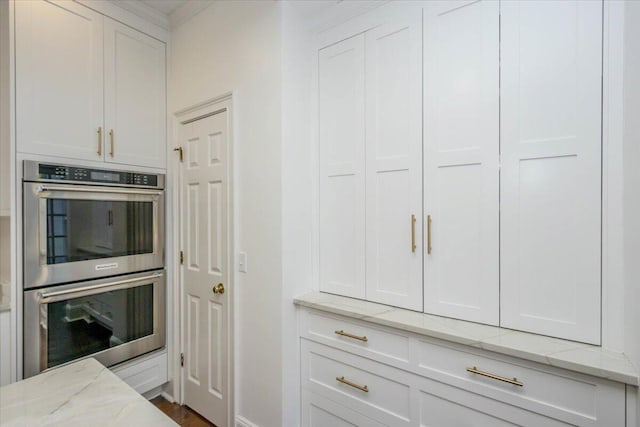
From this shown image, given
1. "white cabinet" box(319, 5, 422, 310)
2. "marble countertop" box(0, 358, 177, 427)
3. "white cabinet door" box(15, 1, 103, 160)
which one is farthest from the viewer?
"white cabinet door" box(15, 1, 103, 160)

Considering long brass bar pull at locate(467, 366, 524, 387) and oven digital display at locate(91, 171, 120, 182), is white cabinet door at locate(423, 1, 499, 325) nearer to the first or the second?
long brass bar pull at locate(467, 366, 524, 387)

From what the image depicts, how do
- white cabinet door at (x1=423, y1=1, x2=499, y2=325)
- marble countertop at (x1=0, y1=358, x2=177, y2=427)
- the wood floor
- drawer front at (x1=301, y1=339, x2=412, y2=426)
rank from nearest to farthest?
marble countertop at (x1=0, y1=358, x2=177, y2=427)
white cabinet door at (x1=423, y1=1, x2=499, y2=325)
drawer front at (x1=301, y1=339, x2=412, y2=426)
the wood floor

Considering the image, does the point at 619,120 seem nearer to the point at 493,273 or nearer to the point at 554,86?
the point at 554,86

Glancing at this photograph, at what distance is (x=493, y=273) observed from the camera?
1386mm

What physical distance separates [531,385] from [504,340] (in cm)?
17

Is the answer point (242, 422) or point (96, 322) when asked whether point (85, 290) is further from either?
point (242, 422)

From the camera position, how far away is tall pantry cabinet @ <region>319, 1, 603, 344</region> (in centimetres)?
122

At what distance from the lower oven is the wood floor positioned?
0.48 m

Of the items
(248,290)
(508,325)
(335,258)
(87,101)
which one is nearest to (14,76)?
(87,101)

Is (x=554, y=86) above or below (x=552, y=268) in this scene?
above

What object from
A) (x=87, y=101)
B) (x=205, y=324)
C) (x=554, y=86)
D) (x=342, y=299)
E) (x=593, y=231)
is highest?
(x=87, y=101)

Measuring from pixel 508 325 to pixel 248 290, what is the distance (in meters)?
1.40

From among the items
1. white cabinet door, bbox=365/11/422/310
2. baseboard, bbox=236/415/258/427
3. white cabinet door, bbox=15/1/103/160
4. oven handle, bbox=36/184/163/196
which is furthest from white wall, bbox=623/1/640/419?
white cabinet door, bbox=15/1/103/160

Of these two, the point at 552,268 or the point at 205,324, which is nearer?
the point at 552,268
